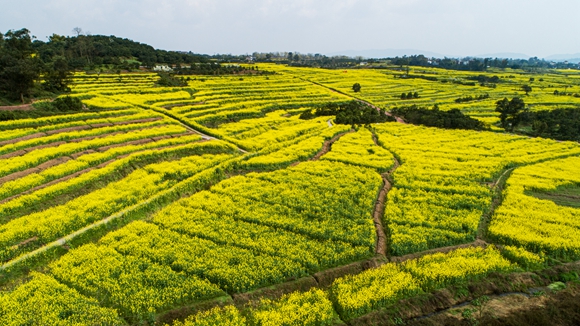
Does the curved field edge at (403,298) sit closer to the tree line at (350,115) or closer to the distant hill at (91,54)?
the tree line at (350,115)

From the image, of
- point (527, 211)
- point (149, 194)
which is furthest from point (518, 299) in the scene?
point (149, 194)

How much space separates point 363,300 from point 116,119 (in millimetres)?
40329

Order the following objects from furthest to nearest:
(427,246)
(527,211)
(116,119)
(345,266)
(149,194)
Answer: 1. (116,119)
2. (149,194)
3. (527,211)
4. (427,246)
5. (345,266)

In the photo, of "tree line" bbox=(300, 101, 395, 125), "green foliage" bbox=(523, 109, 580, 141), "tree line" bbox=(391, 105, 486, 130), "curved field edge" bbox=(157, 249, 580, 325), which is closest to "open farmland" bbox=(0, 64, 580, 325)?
"curved field edge" bbox=(157, 249, 580, 325)

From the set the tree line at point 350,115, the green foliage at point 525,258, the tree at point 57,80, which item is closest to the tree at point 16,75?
the tree at point 57,80

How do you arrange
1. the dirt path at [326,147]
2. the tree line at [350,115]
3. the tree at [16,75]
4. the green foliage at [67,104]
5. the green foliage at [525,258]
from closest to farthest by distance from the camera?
1. the green foliage at [525,258]
2. the dirt path at [326,147]
3. the tree at [16,75]
4. the green foliage at [67,104]
5. the tree line at [350,115]

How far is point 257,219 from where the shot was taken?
22125 mm

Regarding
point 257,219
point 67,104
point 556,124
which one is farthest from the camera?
point 556,124

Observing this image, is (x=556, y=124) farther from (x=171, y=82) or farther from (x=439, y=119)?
(x=171, y=82)

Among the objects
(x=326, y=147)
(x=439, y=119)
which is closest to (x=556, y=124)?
(x=439, y=119)

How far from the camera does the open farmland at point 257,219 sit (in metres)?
15.6

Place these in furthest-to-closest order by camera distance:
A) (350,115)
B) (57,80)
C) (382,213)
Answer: (350,115), (57,80), (382,213)

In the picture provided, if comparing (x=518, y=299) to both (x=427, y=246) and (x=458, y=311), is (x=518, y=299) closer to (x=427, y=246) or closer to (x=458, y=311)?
(x=458, y=311)

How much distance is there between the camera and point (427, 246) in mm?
20047
